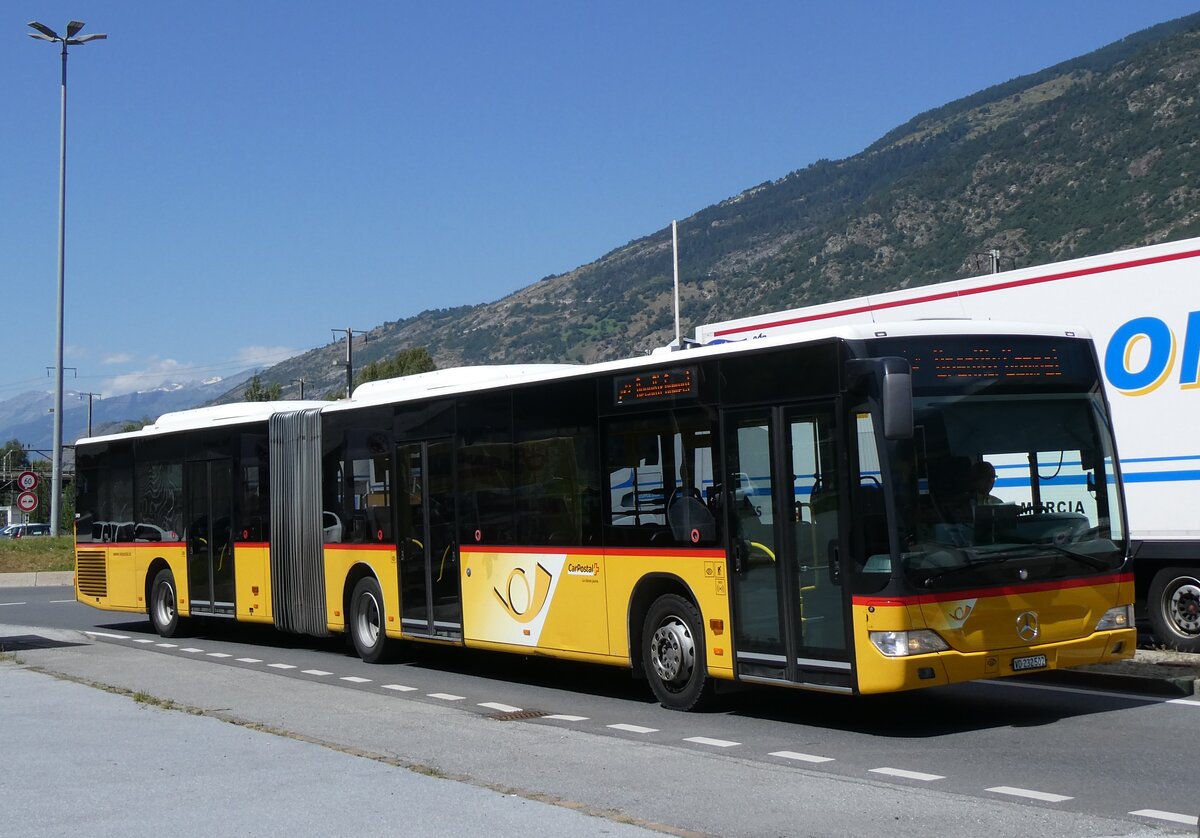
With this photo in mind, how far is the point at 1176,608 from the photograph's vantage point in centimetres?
1428

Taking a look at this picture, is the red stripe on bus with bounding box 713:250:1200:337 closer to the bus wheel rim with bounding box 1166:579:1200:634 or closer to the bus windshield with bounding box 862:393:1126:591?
the bus windshield with bounding box 862:393:1126:591

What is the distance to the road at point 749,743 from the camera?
8.30 meters

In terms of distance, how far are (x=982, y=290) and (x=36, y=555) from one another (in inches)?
1244

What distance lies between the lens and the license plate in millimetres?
11003

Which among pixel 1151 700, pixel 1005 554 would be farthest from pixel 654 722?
pixel 1151 700

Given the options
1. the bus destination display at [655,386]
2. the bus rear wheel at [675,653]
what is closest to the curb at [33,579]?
the bus destination display at [655,386]

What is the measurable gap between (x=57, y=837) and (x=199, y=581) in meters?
13.9

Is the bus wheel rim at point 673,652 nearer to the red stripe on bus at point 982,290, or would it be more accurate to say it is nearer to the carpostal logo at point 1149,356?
the carpostal logo at point 1149,356

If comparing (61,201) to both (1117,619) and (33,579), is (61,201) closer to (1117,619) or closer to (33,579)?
(33,579)

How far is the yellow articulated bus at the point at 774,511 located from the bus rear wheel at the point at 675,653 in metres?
0.02

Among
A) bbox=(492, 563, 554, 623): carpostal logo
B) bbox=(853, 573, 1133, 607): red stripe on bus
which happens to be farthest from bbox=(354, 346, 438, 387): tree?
bbox=(853, 573, 1133, 607): red stripe on bus

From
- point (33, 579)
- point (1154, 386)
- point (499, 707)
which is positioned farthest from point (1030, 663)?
point (33, 579)

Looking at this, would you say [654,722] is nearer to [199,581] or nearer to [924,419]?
[924,419]

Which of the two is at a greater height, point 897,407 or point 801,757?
point 897,407
